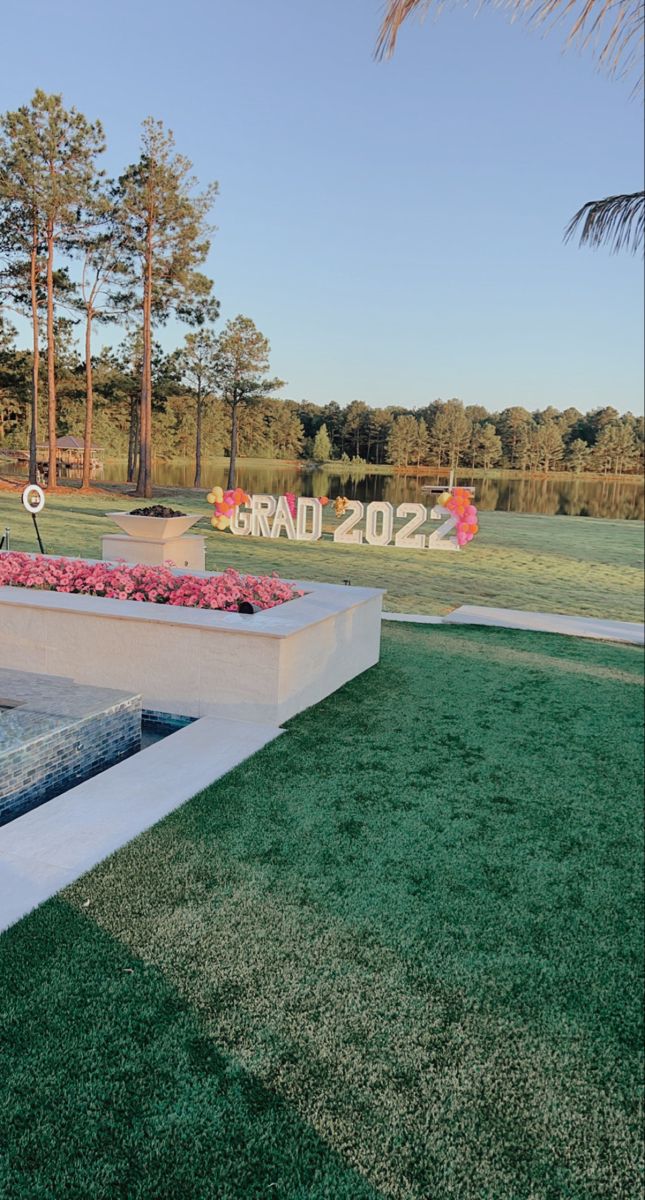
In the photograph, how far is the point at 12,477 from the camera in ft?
20.0

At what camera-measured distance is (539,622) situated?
26.6 ft

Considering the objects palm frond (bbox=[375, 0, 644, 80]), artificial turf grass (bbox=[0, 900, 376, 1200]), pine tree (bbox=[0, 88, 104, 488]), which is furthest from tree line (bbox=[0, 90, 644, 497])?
artificial turf grass (bbox=[0, 900, 376, 1200])

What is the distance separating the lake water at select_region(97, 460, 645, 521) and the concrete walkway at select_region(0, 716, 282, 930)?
2.88m

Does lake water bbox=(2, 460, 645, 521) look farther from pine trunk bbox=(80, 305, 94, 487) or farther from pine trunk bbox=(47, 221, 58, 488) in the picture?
pine trunk bbox=(47, 221, 58, 488)

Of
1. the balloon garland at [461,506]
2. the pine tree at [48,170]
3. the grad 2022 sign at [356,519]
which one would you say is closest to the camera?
the pine tree at [48,170]

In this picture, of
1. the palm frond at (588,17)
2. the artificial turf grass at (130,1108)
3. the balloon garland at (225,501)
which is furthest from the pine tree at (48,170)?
the artificial turf grass at (130,1108)

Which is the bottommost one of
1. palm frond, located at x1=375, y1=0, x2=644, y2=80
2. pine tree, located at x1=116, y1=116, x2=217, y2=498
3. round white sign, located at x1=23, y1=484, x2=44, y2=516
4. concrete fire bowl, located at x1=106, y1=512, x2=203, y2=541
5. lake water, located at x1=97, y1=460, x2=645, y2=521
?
concrete fire bowl, located at x1=106, y1=512, x2=203, y2=541

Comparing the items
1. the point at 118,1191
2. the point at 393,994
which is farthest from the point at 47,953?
the point at 393,994

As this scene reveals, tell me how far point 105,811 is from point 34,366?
13.4 ft

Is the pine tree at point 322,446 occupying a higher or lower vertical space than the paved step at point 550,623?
higher

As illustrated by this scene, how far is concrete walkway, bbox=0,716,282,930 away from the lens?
9.07ft

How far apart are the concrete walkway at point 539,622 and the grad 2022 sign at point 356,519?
807 mm

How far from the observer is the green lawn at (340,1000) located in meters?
1.77

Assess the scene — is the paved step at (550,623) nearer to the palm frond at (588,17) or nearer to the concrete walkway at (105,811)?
the concrete walkway at (105,811)
